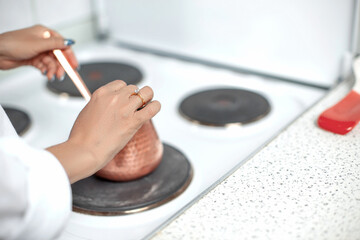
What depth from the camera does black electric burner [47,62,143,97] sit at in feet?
3.47

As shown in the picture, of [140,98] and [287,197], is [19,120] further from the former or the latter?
[287,197]

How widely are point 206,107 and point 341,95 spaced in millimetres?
257

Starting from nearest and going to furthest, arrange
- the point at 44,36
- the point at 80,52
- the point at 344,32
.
Answer: the point at 44,36, the point at 344,32, the point at 80,52

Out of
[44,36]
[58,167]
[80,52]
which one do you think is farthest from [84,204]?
[80,52]

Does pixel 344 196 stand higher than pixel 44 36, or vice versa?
pixel 44 36

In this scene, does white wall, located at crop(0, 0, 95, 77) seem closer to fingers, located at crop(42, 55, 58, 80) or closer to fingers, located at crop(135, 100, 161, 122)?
fingers, located at crop(42, 55, 58, 80)

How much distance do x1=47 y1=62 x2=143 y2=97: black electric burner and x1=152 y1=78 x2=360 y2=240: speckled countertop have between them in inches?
18.1

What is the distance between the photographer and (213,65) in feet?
3.83

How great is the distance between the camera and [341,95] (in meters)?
0.88

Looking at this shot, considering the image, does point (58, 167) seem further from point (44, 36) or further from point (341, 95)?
point (341, 95)

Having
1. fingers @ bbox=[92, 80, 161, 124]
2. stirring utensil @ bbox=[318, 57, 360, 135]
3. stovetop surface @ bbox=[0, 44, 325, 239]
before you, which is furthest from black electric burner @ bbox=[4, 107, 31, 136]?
stirring utensil @ bbox=[318, 57, 360, 135]

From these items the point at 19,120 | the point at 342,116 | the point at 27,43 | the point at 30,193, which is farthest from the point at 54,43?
the point at 342,116

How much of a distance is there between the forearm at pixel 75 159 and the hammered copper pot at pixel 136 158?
122 millimetres

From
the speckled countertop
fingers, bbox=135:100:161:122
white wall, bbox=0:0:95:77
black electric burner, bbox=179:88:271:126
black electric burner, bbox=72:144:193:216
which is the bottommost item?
black electric burner, bbox=179:88:271:126
